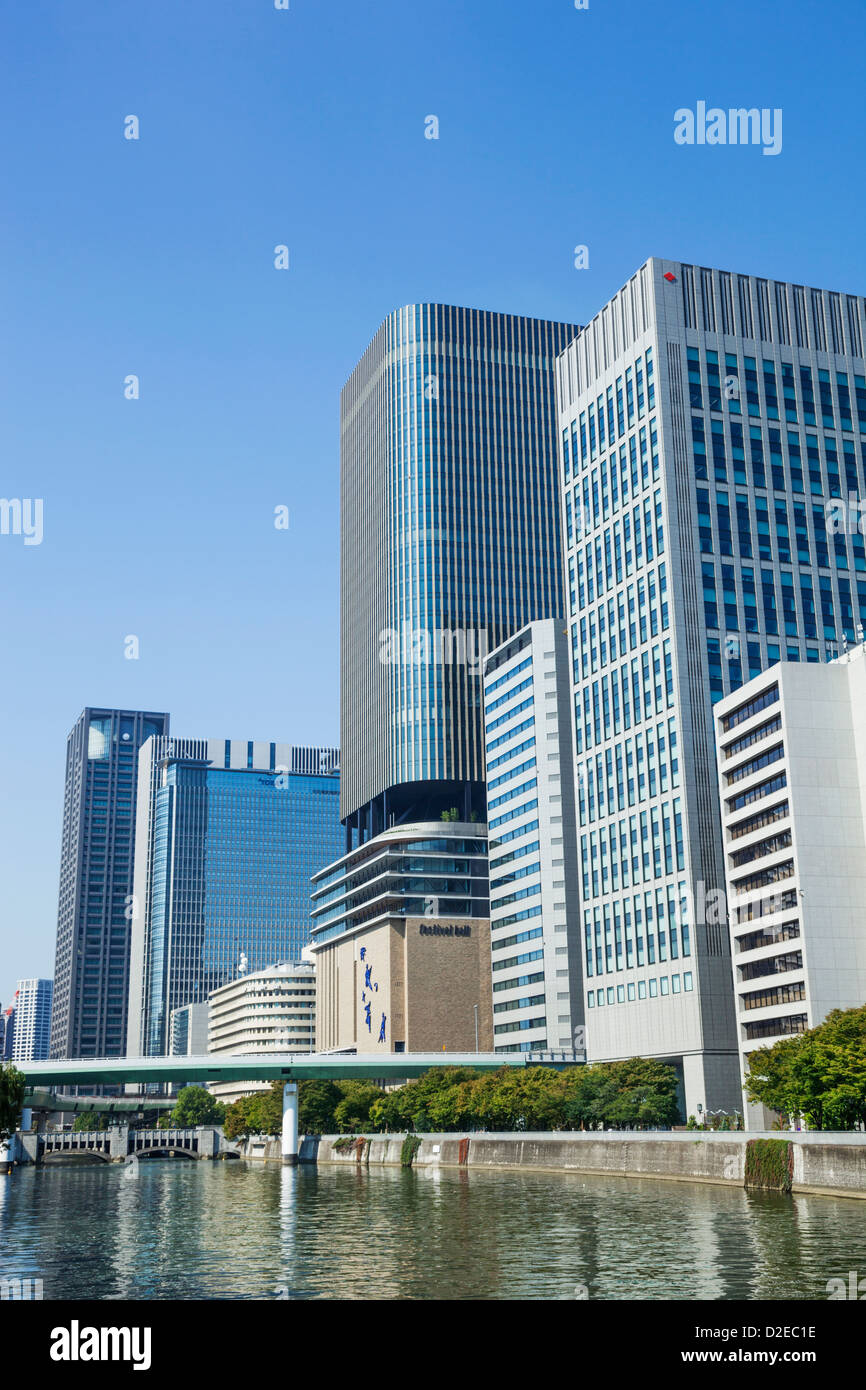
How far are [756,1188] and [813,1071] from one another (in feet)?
30.2

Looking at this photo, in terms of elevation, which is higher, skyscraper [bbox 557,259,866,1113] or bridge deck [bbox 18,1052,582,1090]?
skyscraper [bbox 557,259,866,1113]

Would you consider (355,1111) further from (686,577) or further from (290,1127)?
(686,577)

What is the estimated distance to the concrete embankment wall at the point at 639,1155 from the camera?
226ft

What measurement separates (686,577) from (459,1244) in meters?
100

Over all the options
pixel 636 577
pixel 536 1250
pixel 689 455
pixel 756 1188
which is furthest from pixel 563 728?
pixel 536 1250

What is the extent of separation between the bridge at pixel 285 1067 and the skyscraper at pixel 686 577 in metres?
14.6

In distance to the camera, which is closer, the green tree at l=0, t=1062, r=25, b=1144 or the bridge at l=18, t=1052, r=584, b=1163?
the green tree at l=0, t=1062, r=25, b=1144

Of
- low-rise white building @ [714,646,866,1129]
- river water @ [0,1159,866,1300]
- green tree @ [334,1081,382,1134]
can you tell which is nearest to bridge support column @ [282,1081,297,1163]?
green tree @ [334,1081,382,1134]

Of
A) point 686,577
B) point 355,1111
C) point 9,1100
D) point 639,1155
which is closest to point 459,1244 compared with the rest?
point 9,1100

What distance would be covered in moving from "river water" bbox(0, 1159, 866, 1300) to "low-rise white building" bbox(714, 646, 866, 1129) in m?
28.7

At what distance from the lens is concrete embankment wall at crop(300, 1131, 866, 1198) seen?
6888 centimetres

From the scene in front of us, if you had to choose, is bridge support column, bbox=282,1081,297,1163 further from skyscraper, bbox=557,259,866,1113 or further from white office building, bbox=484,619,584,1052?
skyscraper, bbox=557,259,866,1113

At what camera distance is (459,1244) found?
53594 mm
